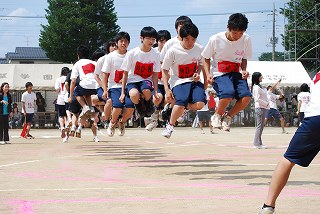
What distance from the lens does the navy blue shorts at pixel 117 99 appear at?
1524 cm

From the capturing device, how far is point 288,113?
140ft

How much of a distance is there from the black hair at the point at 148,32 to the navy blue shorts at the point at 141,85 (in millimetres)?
962

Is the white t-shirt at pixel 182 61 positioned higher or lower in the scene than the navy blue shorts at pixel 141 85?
higher

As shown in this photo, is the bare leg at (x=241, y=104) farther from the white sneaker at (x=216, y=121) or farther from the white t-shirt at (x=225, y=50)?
the white t-shirt at (x=225, y=50)

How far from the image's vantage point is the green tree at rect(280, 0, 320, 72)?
2736 inches

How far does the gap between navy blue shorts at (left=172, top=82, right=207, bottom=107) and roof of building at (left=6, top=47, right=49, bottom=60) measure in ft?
352

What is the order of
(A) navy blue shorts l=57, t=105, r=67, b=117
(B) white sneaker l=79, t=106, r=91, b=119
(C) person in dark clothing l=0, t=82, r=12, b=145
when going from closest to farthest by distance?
1. (B) white sneaker l=79, t=106, r=91, b=119
2. (C) person in dark clothing l=0, t=82, r=12, b=145
3. (A) navy blue shorts l=57, t=105, r=67, b=117

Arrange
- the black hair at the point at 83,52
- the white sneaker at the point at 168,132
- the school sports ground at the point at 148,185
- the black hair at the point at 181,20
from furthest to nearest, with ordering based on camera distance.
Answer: the black hair at the point at 83,52 < the black hair at the point at 181,20 < the white sneaker at the point at 168,132 < the school sports ground at the point at 148,185

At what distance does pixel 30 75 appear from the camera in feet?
137

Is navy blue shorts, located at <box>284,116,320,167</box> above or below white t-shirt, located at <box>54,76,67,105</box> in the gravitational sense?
below

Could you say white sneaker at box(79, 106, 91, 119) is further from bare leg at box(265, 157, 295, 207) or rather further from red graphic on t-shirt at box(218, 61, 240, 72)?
bare leg at box(265, 157, 295, 207)

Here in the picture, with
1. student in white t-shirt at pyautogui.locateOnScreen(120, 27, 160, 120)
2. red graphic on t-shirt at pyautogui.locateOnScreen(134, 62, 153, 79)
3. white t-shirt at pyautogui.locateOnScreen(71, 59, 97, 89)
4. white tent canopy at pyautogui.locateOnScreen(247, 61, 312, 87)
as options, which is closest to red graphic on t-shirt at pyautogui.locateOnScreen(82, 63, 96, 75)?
white t-shirt at pyautogui.locateOnScreen(71, 59, 97, 89)

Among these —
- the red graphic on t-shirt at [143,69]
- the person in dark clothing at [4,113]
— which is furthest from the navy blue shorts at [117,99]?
the person in dark clothing at [4,113]

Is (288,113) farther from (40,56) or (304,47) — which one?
(40,56)
